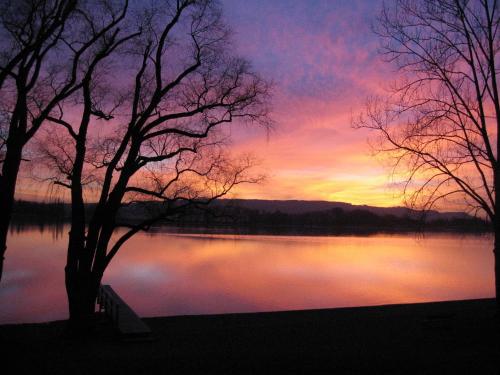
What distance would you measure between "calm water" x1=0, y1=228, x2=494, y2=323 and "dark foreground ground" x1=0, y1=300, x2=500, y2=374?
399 cm

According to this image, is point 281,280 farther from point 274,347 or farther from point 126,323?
point 274,347

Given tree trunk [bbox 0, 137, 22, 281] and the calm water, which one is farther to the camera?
the calm water

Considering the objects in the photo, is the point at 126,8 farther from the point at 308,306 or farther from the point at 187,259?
the point at 187,259

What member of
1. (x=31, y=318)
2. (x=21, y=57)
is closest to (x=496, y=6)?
(x=21, y=57)

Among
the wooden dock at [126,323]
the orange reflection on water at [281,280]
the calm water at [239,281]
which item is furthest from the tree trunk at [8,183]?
the orange reflection on water at [281,280]

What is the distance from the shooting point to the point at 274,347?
9.80m

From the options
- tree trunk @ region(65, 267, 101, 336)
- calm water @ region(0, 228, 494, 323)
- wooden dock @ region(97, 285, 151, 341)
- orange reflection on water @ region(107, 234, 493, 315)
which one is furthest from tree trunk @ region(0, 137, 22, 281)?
orange reflection on water @ region(107, 234, 493, 315)

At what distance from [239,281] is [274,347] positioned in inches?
829

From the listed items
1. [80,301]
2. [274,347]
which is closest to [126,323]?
[80,301]

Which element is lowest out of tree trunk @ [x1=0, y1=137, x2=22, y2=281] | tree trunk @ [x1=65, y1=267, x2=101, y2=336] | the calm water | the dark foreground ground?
the calm water

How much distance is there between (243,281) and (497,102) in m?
21.2

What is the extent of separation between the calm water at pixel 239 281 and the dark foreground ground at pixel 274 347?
3.99 m

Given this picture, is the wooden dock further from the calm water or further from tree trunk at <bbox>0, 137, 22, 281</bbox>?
the calm water

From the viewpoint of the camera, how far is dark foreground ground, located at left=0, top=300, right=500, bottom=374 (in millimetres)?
8102
